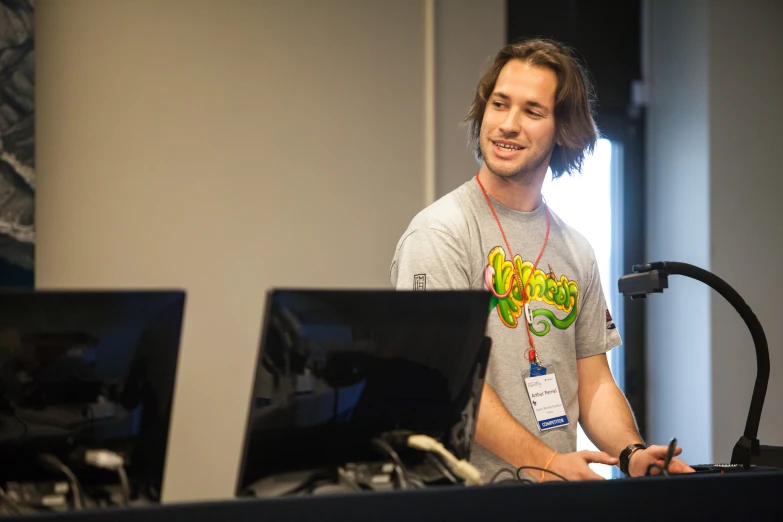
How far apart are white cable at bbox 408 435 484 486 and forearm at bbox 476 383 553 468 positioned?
0.48 metres

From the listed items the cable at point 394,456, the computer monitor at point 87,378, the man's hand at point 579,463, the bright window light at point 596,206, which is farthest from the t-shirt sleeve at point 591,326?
the bright window light at point 596,206

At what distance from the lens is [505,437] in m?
1.77

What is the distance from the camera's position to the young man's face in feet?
6.91

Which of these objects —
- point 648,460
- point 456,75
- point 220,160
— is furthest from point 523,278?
point 456,75

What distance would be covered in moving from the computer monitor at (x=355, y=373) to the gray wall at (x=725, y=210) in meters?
2.67

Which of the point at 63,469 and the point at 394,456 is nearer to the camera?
the point at 63,469

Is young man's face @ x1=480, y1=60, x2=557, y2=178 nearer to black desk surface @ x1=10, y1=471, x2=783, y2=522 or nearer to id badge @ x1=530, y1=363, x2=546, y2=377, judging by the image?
id badge @ x1=530, y1=363, x2=546, y2=377

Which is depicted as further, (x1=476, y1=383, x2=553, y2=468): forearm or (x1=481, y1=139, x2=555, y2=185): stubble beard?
(x1=481, y1=139, x2=555, y2=185): stubble beard

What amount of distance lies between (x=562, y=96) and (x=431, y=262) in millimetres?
652

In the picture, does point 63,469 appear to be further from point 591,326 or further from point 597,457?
point 591,326

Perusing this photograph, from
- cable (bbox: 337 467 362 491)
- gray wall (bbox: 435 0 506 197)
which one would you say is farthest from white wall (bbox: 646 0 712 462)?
cable (bbox: 337 467 362 491)

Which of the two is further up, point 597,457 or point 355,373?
point 355,373

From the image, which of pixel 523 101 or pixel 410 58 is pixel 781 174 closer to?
pixel 410 58

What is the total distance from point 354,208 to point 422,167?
349mm
